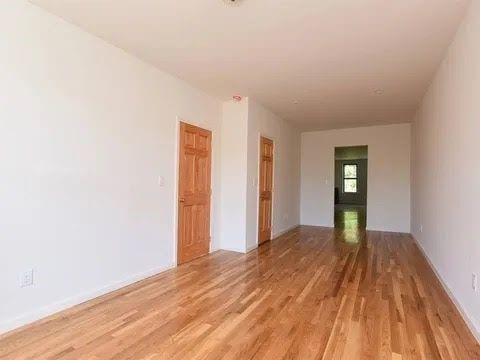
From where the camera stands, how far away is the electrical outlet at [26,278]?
7.77 ft

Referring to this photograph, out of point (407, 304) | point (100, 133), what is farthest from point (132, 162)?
point (407, 304)

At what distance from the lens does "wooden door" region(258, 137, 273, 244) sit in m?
5.57

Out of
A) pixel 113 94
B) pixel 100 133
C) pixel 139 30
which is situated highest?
pixel 139 30

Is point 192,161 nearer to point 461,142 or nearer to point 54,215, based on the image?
point 54,215

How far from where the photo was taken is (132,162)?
3398 mm

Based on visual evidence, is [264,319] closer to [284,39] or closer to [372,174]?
[284,39]

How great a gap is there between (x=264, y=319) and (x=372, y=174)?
231 inches

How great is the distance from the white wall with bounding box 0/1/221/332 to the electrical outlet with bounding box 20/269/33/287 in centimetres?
4

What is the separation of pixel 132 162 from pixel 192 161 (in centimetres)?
116

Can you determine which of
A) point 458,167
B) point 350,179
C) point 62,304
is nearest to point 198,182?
point 62,304

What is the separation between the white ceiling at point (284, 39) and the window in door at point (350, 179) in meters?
10.7

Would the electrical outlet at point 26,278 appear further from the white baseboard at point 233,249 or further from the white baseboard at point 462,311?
the white baseboard at point 462,311

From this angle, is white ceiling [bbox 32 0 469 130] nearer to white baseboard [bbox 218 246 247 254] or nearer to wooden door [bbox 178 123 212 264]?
wooden door [bbox 178 123 212 264]

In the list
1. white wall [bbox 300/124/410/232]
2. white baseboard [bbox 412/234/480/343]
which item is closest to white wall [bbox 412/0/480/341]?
white baseboard [bbox 412/234/480/343]
